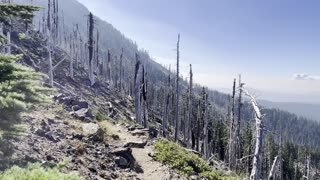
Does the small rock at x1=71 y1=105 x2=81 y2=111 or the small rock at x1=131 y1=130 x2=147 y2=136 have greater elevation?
the small rock at x1=71 y1=105 x2=81 y2=111

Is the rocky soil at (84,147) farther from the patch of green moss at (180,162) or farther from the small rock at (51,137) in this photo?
the patch of green moss at (180,162)

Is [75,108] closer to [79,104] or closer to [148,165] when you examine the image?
[79,104]

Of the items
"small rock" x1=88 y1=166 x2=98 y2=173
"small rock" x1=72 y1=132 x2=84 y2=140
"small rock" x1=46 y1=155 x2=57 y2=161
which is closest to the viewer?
"small rock" x1=46 y1=155 x2=57 y2=161

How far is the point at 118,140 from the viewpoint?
20188mm

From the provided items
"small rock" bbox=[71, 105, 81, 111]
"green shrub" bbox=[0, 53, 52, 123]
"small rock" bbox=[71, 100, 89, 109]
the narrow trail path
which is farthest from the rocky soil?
"green shrub" bbox=[0, 53, 52, 123]

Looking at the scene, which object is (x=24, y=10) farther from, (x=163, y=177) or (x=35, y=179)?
(x=163, y=177)

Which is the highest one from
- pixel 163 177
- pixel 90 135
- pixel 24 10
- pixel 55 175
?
pixel 24 10

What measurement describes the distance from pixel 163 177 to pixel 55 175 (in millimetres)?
11169

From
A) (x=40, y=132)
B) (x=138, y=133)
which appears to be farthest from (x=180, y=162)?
(x=40, y=132)

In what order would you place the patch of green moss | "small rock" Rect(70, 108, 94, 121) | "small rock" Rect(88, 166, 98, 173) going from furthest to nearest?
1. "small rock" Rect(70, 108, 94, 121)
2. the patch of green moss
3. "small rock" Rect(88, 166, 98, 173)

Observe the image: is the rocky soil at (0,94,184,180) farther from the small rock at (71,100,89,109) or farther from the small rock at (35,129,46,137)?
the small rock at (71,100,89,109)

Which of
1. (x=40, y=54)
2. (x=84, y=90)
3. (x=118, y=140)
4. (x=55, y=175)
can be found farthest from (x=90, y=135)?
(x=40, y=54)

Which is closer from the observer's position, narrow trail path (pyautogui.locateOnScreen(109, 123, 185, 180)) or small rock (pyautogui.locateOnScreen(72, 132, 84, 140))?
narrow trail path (pyautogui.locateOnScreen(109, 123, 185, 180))

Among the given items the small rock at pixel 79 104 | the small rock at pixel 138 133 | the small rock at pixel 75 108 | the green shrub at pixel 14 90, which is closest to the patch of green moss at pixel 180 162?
the small rock at pixel 138 133
